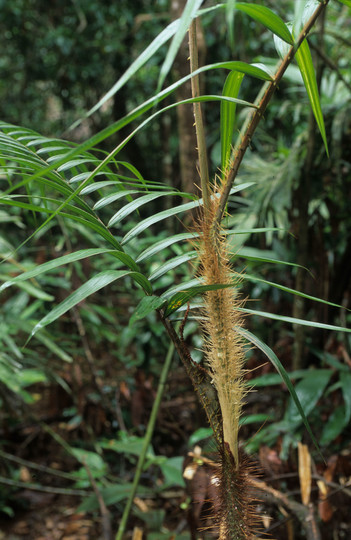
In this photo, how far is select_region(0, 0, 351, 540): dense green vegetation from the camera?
0.45 m

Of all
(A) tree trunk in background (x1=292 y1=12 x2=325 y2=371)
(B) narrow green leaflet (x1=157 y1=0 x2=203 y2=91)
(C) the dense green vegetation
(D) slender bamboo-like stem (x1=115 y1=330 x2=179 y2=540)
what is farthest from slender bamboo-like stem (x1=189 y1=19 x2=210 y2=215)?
(A) tree trunk in background (x1=292 y1=12 x2=325 y2=371)

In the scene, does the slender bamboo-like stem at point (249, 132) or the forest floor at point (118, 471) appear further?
the forest floor at point (118, 471)

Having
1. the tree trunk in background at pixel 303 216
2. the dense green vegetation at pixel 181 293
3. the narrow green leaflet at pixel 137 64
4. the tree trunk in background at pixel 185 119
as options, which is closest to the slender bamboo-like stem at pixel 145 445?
the dense green vegetation at pixel 181 293

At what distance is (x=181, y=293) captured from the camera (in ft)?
1.49

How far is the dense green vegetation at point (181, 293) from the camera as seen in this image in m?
0.45

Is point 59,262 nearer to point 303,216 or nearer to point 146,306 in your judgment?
point 146,306

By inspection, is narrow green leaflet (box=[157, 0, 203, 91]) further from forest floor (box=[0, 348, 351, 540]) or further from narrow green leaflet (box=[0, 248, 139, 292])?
forest floor (box=[0, 348, 351, 540])

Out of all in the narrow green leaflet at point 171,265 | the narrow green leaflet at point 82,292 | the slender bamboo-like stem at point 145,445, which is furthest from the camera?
the slender bamboo-like stem at point 145,445

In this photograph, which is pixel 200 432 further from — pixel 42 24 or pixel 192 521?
pixel 42 24

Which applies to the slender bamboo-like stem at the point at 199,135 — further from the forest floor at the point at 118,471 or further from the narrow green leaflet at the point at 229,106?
the forest floor at the point at 118,471

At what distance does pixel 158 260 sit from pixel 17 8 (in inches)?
93.8

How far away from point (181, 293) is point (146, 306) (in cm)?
3

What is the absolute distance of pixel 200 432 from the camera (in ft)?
3.81

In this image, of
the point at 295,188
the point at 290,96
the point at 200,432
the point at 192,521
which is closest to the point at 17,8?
the point at 290,96
